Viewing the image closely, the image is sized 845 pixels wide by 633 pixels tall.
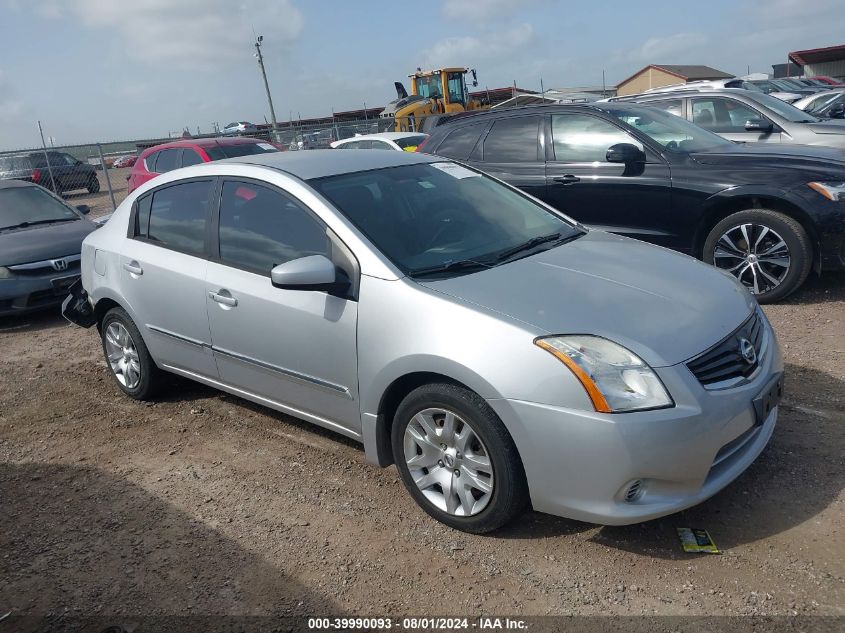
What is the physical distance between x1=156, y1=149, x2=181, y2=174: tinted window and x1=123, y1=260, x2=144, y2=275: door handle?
24.9 feet

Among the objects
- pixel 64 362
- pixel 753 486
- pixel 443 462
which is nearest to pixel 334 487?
pixel 443 462

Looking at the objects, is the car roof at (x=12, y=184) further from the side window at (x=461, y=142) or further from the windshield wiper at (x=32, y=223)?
the side window at (x=461, y=142)

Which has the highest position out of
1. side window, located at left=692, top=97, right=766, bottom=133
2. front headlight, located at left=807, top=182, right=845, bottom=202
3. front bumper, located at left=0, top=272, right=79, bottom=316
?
side window, located at left=692, top=97, right=766, bottom=133

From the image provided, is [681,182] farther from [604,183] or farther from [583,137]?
[583,137]

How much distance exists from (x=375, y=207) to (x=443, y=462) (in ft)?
→ 4.55

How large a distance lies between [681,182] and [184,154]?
333 inches

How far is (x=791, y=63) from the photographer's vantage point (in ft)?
142

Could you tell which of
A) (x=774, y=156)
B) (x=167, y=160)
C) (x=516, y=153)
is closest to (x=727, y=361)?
(x=774, y=156)

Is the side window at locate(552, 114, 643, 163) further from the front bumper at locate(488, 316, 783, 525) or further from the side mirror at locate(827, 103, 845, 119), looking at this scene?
the side mirror at locate(827, 103, 845, 119)

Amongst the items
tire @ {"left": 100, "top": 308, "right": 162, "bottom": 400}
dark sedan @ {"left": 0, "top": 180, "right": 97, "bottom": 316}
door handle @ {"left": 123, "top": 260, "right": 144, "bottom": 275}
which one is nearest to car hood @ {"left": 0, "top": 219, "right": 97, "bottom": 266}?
dark sedan @ {"left": 0, "top": 180, "right": 97, "bottom": 316}

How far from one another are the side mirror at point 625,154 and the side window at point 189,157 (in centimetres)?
739

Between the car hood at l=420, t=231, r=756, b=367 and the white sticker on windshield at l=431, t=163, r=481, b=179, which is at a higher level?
the white sticker on windshield at l=431, t=163, r=481, b=179

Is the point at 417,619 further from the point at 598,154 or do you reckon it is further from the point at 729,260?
the point at 598,154

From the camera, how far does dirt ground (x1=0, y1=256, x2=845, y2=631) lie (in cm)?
275
